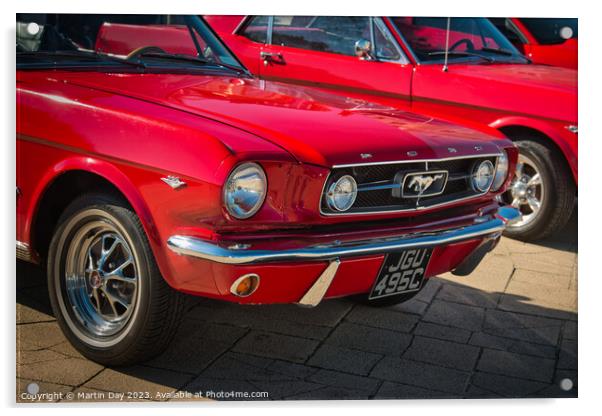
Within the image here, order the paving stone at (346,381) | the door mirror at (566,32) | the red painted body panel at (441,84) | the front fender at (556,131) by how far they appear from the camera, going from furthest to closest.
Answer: the red painted body panel at (441,84), the front fender at (556,131), the door mirror at (566,32), the paving stone at (346,381)

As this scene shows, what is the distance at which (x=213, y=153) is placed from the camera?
2.76 m

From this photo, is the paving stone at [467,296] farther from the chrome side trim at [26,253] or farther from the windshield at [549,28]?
the chrome side trim at [26,253]

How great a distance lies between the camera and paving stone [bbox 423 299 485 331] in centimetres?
371

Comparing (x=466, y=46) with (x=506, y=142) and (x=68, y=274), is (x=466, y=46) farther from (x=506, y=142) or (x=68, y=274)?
(x=68, y=274)

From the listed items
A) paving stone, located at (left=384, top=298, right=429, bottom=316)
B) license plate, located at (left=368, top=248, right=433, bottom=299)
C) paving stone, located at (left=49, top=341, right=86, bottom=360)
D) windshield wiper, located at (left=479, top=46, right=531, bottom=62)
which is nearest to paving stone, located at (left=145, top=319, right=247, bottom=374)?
paving stone, located at (left=49, top=341, right=86, bottom=360)

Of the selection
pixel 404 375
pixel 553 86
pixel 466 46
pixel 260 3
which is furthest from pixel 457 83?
pixel 404 375

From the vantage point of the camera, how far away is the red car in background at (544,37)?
386 cm

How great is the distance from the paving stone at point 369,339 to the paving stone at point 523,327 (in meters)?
0.39

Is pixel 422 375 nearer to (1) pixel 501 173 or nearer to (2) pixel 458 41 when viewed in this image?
(1) pixel 501 173

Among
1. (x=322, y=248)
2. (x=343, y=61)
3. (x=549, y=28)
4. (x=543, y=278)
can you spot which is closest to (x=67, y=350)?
(x=322, y=248)

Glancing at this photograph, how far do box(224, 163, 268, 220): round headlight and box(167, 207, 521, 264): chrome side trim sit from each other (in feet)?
0.42

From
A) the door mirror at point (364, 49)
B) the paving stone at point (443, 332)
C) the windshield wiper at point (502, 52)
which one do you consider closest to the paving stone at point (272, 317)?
the paving stone at point (443, 332)

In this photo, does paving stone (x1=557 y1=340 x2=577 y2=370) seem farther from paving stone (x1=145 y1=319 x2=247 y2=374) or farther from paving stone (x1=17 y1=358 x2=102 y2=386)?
paving stone (x1=17 y1=358 x2=102 y2=386)
